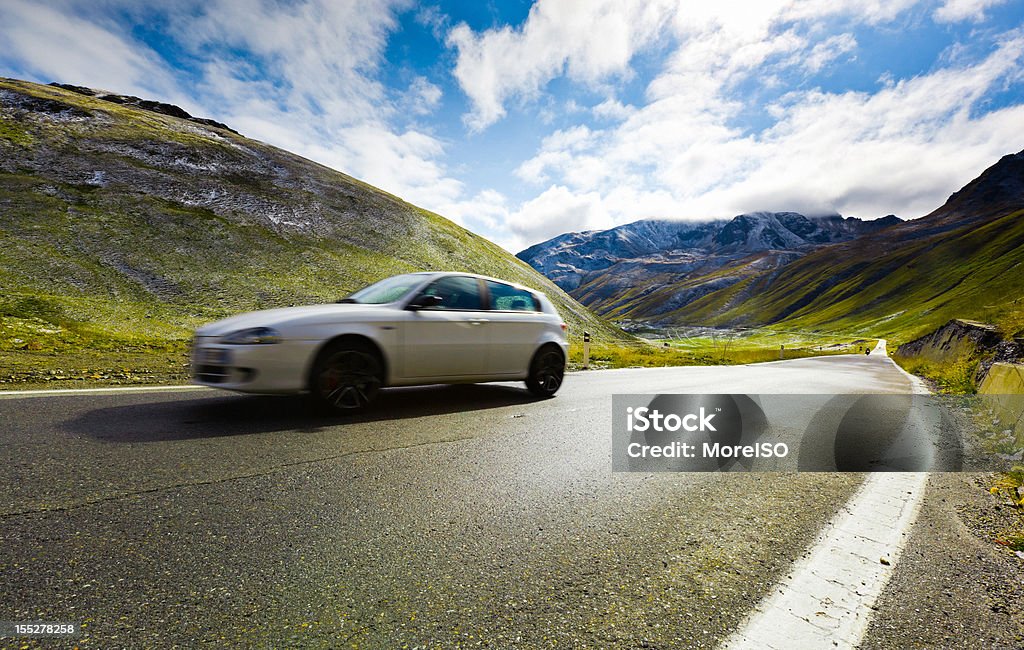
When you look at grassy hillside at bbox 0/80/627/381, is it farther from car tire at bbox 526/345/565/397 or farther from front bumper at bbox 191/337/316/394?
car tire at bbox 526/345/565/397

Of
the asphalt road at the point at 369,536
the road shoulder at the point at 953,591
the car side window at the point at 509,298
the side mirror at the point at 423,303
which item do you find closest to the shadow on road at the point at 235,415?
the asphalt road at the point at 369,536

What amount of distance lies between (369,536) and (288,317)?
358cm

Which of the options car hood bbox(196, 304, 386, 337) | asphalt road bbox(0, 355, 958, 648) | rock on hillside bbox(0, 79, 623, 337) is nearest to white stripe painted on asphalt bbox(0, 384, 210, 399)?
asphalt road bbox(0, 355, 958, 648)

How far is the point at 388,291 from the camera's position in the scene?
21.6ft

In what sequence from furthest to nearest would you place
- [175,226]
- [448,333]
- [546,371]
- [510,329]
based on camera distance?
[175,226], [546,371], [510,329], [448,333]

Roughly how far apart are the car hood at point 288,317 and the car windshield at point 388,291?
0.40m

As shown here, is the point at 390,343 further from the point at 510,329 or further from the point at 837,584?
the point at 837,584

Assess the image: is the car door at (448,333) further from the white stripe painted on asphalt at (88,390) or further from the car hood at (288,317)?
the white stripe painted on asphalt at (88,390)

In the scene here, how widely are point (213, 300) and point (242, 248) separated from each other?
6.71 metres

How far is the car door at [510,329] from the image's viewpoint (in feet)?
23.2

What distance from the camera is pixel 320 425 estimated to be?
16.3 feet

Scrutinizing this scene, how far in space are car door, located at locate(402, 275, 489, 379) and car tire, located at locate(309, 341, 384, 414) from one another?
45 cm

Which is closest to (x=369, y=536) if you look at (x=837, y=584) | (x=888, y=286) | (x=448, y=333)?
(x=837, y=584)

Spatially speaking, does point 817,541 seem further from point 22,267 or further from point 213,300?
point 22,267
